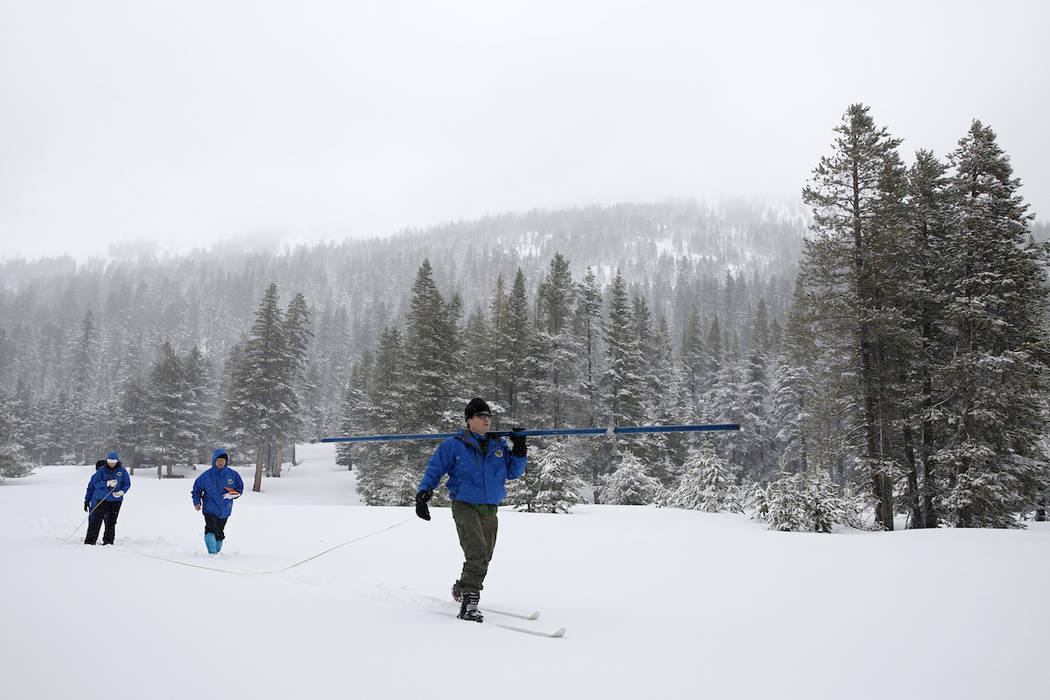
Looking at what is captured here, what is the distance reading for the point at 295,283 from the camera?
18888cm

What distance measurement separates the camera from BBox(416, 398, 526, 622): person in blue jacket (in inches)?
221

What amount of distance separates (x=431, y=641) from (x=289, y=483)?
45.3 m

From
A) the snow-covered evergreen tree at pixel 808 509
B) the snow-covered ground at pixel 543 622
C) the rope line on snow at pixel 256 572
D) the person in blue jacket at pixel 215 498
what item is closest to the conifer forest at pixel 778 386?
the snow-covered evergreen tree at pixel 808 509

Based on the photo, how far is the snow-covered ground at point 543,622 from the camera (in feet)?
12.1

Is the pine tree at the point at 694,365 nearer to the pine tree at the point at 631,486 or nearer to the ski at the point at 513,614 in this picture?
the pine tree at the point at 631,486

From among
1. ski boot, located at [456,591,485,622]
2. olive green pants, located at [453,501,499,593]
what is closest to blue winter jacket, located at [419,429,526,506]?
olive green pants, located at [453,501,499,593]

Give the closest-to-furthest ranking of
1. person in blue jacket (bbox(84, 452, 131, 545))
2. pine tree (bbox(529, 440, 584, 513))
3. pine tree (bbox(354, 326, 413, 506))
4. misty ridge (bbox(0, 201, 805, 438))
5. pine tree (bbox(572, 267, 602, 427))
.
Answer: person in blue jacket (bbox(84, 452, 131, 545)) < pine tree (bbox(529, 440, 584, 513)) < pine tree (bbox(354, 326, 413, 506)) < pine tree (bbox(572, 267, 602, 427)) < misty ridge (bbox(0, 201, 805, 438))

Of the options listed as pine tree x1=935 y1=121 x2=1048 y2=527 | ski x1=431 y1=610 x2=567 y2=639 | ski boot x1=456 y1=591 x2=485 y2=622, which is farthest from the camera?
pine tree x1=935 y1=121 x2=1048 y2=527

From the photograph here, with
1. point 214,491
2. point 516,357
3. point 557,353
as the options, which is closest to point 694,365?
point 557,353

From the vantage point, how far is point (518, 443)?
19.7 feet

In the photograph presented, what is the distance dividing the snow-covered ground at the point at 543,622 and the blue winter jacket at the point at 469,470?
1220 mm

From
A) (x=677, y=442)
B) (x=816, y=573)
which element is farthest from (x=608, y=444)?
(x=816, y=573)

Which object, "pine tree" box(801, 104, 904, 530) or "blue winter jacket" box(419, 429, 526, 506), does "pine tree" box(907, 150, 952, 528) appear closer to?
"pine tree" box(801, 104, 904, 530)

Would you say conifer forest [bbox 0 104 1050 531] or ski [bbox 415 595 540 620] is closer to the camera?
ski [bbox 415 595 540 620]
